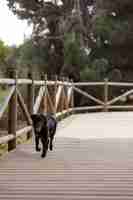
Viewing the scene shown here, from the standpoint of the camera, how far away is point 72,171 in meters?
5.20

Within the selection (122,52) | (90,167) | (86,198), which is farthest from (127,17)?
(86,198)

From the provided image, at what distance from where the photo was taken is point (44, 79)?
10141mm

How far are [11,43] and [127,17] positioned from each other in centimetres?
610

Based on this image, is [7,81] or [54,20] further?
[54,20]

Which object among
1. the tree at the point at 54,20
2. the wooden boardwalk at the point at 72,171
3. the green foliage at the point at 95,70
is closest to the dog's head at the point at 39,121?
the wooden boardwalk at the point at 72,171

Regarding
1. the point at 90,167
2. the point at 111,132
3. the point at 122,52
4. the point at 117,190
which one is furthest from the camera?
the point at 122,52

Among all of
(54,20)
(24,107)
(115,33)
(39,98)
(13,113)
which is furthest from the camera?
(54,20)

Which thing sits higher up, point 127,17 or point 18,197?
point 127,17

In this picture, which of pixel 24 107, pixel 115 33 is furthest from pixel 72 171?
pixel 115 33

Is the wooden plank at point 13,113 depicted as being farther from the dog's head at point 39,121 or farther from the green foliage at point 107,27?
the green foliage at point 107,27

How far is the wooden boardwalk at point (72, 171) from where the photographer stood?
4.09 m

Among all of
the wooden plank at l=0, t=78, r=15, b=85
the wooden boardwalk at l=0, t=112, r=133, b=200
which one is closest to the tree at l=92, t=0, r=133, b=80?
the wooden boardwalk at l=0, t=112, r=133, b=200

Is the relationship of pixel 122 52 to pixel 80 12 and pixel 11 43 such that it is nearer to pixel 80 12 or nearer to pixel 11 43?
pixel 80 12

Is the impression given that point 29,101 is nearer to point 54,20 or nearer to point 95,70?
point 95,70
